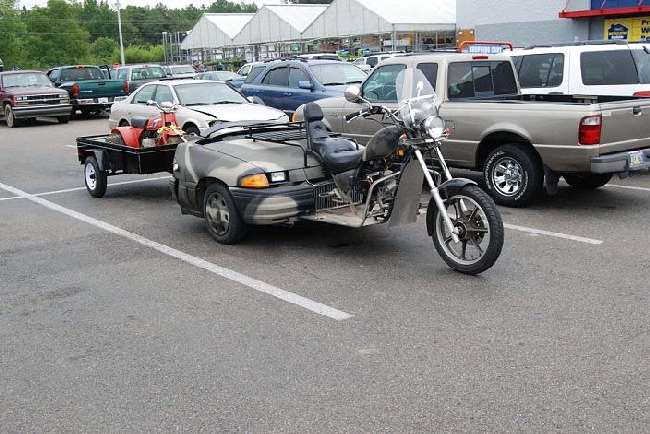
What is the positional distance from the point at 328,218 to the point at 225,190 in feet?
3.57

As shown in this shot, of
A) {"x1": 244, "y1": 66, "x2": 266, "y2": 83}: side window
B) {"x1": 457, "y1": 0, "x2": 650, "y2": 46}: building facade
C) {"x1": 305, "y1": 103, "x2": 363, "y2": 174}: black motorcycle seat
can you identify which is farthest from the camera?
{"x1": 457, "y1": 0, "x2": 650, "y2": 46}: building facade

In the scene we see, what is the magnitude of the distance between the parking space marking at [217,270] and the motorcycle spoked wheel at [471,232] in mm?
1306

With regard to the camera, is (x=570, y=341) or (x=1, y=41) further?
(x=1, y=41)

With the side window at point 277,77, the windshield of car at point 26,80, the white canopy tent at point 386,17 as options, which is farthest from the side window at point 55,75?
the white canopy tent at point 386,17

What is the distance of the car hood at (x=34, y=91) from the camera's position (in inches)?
926

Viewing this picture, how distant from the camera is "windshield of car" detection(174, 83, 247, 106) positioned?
1348cm

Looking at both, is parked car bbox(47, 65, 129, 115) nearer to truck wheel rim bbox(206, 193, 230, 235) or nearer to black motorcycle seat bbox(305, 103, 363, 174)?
truck wheel rim bbox(206, 193, 230, 235)

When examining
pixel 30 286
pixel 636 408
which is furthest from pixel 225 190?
pixel 636 408

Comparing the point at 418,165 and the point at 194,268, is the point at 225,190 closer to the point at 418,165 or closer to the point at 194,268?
the point at 194,268

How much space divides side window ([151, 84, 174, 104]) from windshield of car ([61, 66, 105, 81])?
14.0 meters

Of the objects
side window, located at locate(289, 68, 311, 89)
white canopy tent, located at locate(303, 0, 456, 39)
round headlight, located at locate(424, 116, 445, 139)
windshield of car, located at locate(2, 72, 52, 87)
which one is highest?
white canopy tent, located at locate(303, 0, 456, 39)

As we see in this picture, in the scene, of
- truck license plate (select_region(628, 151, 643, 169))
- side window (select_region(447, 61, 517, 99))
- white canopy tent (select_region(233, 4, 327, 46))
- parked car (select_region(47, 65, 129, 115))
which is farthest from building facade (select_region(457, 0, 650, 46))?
truck license plate (select_region(628, 151, 643, 169))

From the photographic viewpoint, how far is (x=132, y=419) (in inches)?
155

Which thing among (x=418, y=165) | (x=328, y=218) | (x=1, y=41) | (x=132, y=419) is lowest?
(x=132, y=419)
